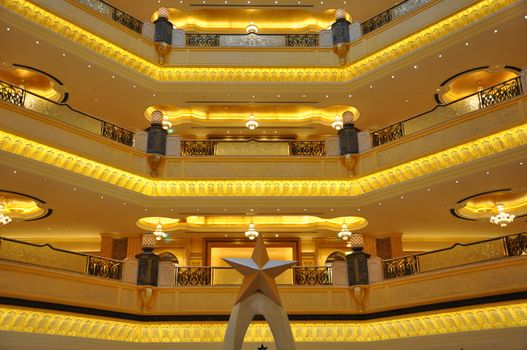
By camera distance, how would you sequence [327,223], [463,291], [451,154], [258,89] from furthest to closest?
[327,223]
[258,89]
[451,154]
[463,291]

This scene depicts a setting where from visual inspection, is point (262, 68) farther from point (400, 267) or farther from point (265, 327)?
point (265, 327)

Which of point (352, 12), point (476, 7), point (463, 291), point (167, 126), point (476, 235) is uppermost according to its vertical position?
point (352, 12)

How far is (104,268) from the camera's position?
14.5 meters

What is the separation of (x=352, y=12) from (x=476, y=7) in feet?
17.4

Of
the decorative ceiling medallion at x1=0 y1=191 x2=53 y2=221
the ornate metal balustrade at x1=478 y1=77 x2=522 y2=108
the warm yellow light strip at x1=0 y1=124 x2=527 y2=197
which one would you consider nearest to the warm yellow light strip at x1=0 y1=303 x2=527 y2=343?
the warm yellow light strip at x1=0 y1=124 x2=527 y2=197

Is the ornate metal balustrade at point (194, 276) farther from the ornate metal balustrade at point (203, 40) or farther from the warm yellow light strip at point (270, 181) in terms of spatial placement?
the ornate metal balustrade at point (203, 40)

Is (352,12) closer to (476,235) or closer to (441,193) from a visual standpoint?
(441,193)

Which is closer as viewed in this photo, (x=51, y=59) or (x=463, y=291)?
(x=463, y=291)

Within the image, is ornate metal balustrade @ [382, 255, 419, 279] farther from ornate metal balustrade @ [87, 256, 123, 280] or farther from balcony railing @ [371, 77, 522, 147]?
ornate metal balustrade @ [87, 256, 123, 280]

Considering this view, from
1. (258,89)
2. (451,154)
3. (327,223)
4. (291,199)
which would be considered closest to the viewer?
(451,154)

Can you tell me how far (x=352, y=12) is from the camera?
18922 mm

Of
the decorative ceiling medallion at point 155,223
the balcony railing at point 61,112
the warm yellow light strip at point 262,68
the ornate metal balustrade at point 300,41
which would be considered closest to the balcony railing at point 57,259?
the decorative ceiling medallion at point 155,223

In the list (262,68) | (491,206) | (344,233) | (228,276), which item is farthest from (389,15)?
(228,276)

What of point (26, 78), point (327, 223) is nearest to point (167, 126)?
point (26, 78)
